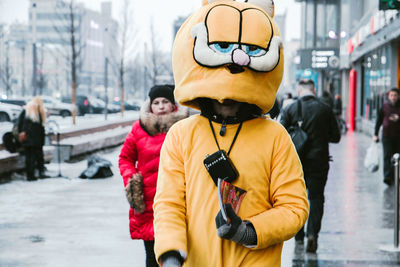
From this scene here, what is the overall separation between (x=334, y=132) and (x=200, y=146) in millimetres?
A: 4397

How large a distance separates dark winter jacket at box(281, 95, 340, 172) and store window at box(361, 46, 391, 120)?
47.3ft

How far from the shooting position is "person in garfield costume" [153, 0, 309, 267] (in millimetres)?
2674

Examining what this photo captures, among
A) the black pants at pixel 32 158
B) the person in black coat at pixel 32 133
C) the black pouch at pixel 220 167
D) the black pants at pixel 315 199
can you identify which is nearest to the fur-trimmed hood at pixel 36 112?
the person in black coat at pixel 32 133

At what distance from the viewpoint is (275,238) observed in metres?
2.64

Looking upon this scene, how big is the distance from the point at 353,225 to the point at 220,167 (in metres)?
5.78

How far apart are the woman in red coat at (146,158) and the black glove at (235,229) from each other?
196cm

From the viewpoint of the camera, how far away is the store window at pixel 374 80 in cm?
2138

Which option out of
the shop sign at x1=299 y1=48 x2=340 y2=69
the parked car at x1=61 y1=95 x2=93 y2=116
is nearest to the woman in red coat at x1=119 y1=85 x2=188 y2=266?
the shop sign at x1=299 y1=48 x2=340 y2=69

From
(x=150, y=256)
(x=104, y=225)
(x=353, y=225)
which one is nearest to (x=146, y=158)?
(x=150, y=256)

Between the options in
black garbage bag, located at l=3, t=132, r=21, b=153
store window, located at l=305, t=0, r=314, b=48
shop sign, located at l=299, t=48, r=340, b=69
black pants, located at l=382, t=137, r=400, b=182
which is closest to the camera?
black pants, located at l=382, t=137, r=400, b=182

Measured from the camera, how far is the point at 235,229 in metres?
2.50

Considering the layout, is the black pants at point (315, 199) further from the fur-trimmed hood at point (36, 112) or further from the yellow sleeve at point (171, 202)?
the fur-trimmed hood at point (36, 112)

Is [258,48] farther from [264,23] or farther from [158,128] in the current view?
[158,128]

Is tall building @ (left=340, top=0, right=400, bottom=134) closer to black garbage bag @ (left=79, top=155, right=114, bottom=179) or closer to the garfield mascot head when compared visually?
black garbage bag @ (left=79, top=155, right=114, bottom=179)
